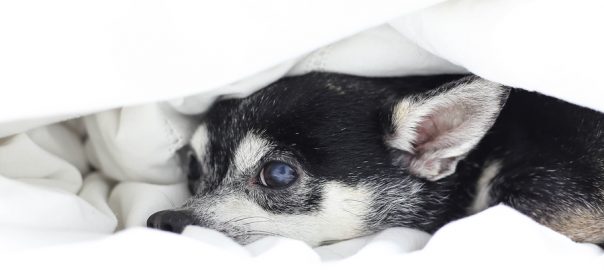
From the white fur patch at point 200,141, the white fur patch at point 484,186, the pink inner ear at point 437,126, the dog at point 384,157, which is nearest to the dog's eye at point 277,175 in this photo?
the dog at point 384,157

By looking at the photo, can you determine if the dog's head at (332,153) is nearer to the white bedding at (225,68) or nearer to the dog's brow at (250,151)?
the dog's brow at (250,151)

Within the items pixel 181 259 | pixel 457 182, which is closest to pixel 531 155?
pixel 457 182

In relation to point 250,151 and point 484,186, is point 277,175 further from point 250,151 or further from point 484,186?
point 484,186

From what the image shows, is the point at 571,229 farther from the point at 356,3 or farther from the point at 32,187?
the point at 32,187

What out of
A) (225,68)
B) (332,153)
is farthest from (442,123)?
(225,68)

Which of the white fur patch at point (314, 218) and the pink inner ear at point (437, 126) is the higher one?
the pink inner ear at point (437, 126)
